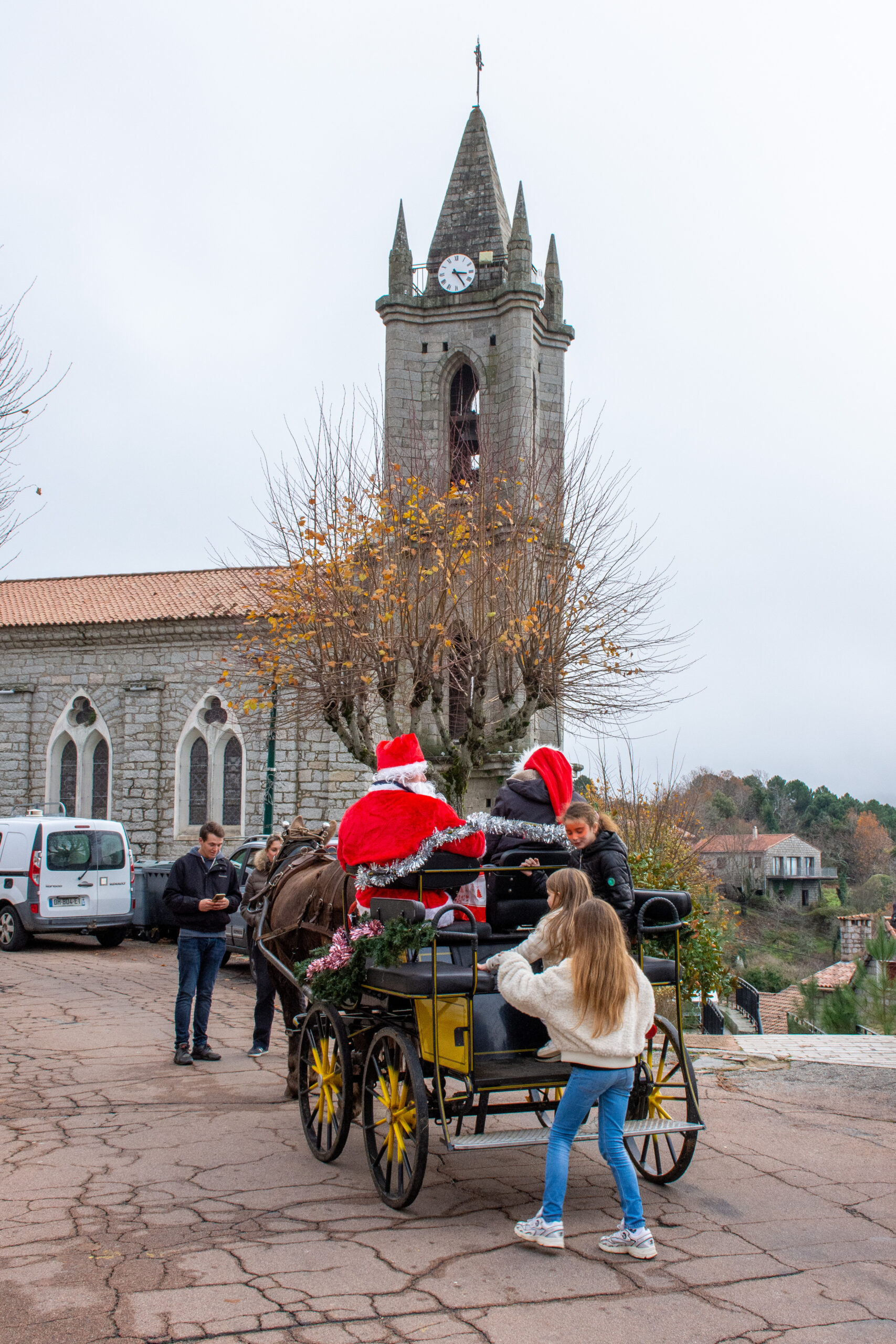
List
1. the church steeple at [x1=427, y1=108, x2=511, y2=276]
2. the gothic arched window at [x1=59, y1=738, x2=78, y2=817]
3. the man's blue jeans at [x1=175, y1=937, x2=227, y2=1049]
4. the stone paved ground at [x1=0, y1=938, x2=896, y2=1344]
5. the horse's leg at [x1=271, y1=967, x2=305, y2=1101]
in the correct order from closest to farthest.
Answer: the stone paved ground at [x1=0, y1=938, x2=896, y2=1344] → the horse's leg at [x1=271, y1=967, x2=305, y2=1101] → the man's blue jeans at [x1=175, y1=937, x2=227, y2=1049] → the gothic arched window at [x1=59, y1=738, x2=78, y2=817] → the church steeple at [x1=427, y1=108, x2=511, y2=276]

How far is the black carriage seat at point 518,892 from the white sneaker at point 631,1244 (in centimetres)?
152

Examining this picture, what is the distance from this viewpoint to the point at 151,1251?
15.0ft

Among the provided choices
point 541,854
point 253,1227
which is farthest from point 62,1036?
point 541,854

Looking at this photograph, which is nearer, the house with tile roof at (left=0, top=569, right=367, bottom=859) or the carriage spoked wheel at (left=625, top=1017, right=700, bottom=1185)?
the carriage spoked wheel at (left=625, top=1017, right=700, bottom=1185)

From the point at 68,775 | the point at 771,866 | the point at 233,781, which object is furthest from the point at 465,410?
the point at 771,866

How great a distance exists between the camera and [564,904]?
15.9 ft

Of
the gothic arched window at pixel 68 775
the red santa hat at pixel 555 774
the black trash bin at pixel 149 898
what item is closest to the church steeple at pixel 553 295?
the gothic arched window at pixel 68 775

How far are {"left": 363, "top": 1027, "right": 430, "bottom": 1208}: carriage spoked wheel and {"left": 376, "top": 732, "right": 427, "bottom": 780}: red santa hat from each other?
4.45 feet

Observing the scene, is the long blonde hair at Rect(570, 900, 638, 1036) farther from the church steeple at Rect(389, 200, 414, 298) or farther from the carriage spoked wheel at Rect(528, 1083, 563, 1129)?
the church steeple at Rect(389, 200, 414, 298)

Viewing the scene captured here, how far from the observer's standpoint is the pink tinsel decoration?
5.71 metres

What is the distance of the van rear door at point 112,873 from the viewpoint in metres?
17.2

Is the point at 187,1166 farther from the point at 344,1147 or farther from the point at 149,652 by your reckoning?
the point at 149,652

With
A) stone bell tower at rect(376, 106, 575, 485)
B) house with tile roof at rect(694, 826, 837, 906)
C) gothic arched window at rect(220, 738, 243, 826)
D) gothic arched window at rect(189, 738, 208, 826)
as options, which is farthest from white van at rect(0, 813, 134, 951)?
house with tile roof at rect(694, 826, 837, 906)

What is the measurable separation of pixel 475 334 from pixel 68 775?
55.3ft
